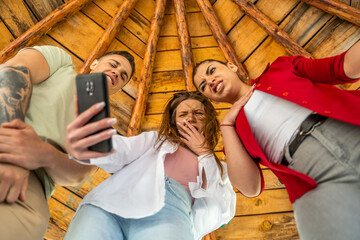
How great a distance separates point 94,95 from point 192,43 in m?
2.99

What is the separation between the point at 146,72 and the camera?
3.72 m

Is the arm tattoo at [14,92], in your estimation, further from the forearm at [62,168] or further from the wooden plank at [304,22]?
the wooden plank at [304,22]

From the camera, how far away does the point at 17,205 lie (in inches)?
50.6

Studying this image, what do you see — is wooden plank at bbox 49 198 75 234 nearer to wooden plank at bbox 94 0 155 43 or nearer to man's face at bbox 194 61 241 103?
man's face at bbox 194 61 241 103

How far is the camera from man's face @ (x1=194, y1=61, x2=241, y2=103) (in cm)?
216

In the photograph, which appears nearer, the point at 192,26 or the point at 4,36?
Result: the point at 4,36

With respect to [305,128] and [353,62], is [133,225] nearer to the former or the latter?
[305,128]

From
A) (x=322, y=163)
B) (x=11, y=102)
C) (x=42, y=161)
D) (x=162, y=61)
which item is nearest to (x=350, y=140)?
(x=322, y=163)

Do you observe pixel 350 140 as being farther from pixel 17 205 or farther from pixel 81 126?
pixel 17 205

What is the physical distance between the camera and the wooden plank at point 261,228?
11.0 feet

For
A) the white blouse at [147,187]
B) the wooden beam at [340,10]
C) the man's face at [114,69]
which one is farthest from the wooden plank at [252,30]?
the white blouse at [147,187]

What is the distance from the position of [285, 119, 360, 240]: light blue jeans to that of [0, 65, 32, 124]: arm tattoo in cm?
153

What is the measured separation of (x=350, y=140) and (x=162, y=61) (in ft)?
10.1

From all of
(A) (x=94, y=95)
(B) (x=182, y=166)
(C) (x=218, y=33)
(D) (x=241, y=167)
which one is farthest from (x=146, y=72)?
(A) (x=94, y=95)
